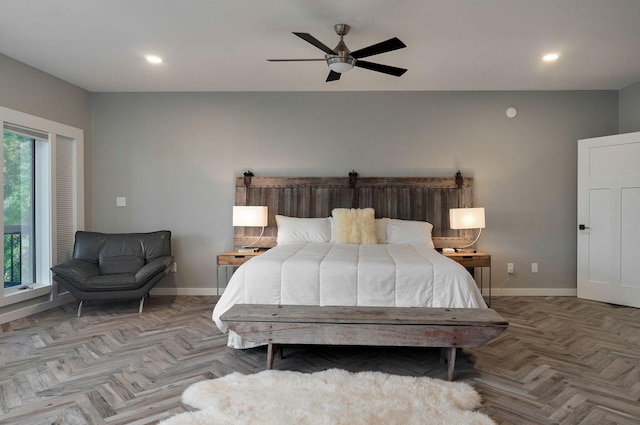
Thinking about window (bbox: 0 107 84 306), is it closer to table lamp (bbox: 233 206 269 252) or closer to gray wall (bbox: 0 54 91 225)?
gray wall (bbox: 0 54 91 225)

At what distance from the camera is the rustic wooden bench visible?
2.30m

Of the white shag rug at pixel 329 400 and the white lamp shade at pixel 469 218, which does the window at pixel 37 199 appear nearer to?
the white shag rug at pixel 329 400

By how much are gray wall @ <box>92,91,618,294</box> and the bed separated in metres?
0.25

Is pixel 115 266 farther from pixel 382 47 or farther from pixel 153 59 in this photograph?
pixel 382 47

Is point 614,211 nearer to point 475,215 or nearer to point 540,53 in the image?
point 475,215

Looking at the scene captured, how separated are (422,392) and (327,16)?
2.78 meters

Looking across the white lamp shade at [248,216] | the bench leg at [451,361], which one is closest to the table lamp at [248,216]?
the white lamp shade at [248,216]

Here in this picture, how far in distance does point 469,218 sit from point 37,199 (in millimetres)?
5033

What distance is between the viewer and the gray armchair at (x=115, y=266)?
12.6 feet

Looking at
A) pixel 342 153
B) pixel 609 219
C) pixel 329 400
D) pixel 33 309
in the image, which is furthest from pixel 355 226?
pixel 33 309

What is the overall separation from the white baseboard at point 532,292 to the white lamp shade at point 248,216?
10.0 feet

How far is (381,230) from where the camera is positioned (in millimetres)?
4410

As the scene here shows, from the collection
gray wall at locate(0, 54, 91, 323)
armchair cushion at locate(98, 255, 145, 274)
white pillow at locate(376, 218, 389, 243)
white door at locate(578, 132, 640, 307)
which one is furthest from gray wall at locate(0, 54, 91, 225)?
white door at locate(578, 132, 640, 307)

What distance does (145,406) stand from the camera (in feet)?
6.91
